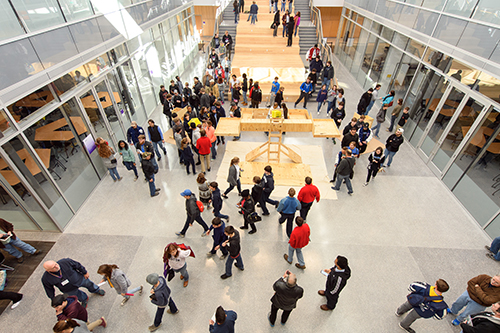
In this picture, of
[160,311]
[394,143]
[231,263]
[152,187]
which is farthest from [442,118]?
[160,311]

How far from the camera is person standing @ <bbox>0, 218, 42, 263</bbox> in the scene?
545cm

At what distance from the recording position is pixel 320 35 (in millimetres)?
16719

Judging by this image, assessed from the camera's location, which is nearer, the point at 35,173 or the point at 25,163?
the point at 25,163

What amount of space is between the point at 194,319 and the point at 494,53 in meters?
9.99

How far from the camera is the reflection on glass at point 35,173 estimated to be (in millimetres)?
5496

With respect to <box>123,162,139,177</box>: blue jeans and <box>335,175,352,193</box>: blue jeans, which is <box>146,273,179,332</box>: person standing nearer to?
<box>123,162,139,177</box>: blue jeans

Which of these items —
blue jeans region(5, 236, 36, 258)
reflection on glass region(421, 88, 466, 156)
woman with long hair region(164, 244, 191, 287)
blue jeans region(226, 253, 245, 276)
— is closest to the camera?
woman with long hair region(164, 244, 191, 287)

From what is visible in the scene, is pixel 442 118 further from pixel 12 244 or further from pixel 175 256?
pixel 12 244

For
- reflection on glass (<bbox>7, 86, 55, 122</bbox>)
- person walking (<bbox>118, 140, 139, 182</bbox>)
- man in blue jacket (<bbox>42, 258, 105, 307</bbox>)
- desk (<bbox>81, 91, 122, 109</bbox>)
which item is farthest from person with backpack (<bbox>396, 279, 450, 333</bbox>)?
desk (<bbox>81, 91, 122, 109</bbox>)

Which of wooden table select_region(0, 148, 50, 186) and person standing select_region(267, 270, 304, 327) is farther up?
wooden table select_region(0, 148, 50, 186)

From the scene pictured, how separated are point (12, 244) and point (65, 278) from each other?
2484mm

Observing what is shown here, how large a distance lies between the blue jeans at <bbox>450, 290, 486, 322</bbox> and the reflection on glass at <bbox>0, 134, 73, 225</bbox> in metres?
9.61

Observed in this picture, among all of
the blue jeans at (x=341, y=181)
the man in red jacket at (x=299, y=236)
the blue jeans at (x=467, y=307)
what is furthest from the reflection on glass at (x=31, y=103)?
A: the blue jeans at (x=467, y=307)

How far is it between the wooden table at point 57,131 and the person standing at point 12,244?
2.17 m
